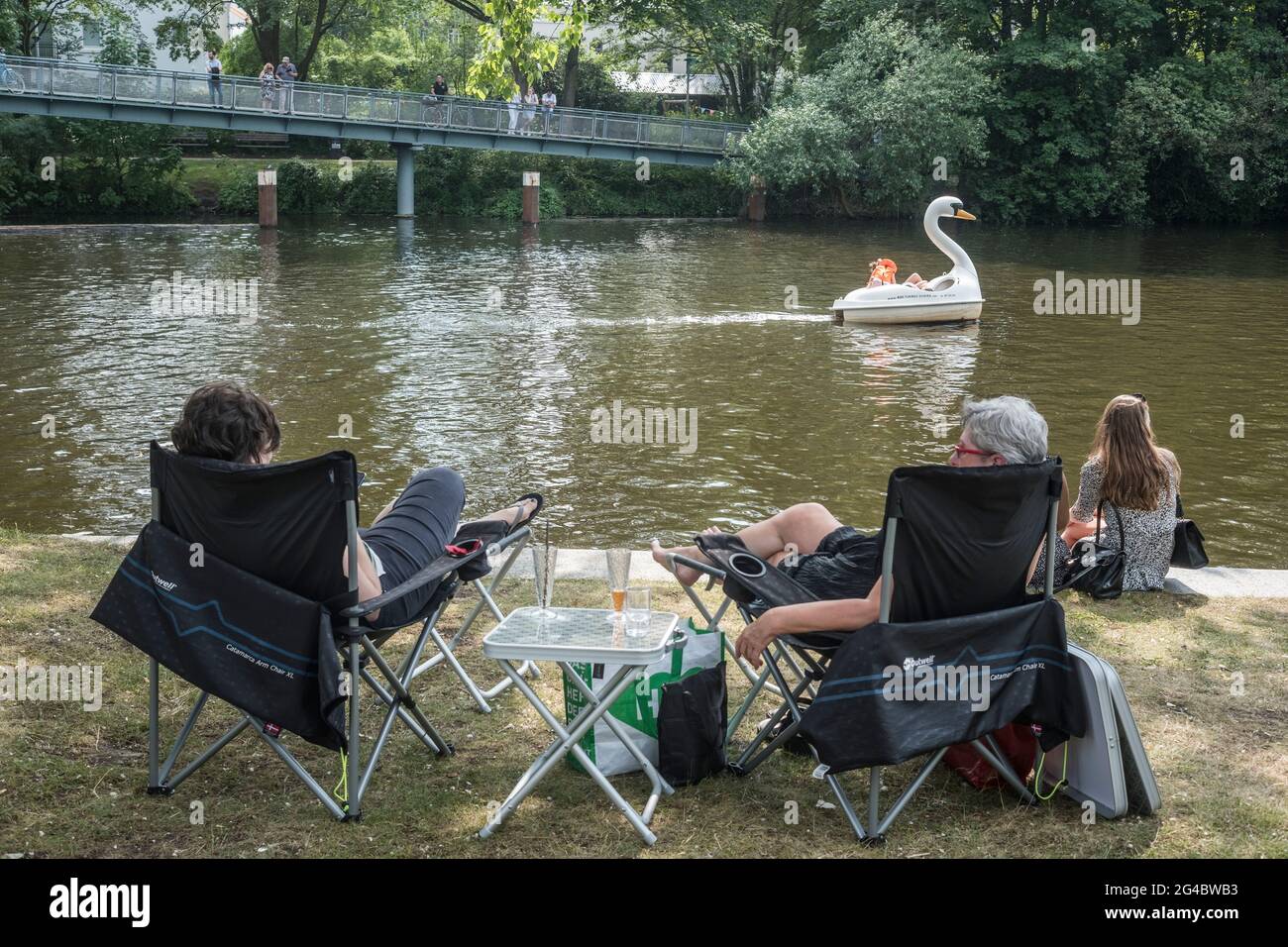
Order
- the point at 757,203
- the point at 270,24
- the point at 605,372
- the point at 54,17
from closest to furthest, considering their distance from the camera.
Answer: the point at 605,372 < the point at 757,203 < the point at 54,17 < the point at 270,24

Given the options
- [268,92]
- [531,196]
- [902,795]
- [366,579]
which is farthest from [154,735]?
[531,196]

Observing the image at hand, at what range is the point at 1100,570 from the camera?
261 inches

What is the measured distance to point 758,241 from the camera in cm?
3253

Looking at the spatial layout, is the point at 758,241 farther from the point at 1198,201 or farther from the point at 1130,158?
the point at 1198,201

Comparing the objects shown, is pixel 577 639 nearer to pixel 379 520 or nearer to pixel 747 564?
pixel 747 564

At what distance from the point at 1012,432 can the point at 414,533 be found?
220cm

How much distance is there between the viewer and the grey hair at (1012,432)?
4520 mm

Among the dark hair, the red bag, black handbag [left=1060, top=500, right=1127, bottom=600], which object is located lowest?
the red bag

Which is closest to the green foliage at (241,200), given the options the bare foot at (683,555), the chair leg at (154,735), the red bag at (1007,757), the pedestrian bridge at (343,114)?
the pedestrian bridge at (343,114)

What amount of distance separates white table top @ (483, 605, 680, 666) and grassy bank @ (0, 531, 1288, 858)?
0.57m

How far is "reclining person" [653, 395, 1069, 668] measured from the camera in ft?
14.2

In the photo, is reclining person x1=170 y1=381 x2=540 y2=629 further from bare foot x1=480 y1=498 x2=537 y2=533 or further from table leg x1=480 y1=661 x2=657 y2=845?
table leg x1=480 y1=661 x2=657 y2=845

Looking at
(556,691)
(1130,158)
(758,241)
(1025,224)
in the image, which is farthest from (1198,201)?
(556,691)

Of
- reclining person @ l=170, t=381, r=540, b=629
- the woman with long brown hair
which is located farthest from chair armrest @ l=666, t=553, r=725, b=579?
the woman with long brown hair
